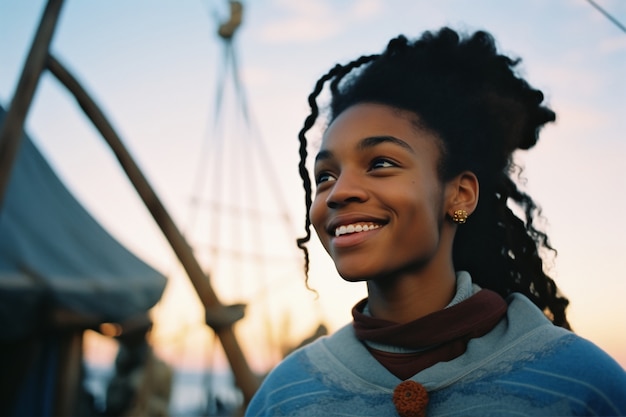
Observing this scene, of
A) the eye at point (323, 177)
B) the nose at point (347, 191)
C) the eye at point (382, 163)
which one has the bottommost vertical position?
the nose at point (347, 191)

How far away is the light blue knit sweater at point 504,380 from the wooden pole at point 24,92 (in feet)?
7.24

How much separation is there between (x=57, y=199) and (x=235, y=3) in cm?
247

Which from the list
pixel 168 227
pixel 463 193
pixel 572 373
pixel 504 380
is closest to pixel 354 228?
pixel 463 193

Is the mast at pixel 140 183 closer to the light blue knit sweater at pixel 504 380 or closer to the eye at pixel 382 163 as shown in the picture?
the light blue knit sweater at pixel 504 380

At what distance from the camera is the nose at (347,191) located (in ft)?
5.07

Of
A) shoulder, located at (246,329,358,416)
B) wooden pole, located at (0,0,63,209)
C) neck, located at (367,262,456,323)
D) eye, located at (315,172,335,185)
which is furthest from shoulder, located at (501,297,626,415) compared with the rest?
wooden pole, located at (0,0,63,209)

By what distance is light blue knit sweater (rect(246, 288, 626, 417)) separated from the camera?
4.72 ft

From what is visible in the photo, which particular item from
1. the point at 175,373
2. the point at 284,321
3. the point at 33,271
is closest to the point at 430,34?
the point at 33,271

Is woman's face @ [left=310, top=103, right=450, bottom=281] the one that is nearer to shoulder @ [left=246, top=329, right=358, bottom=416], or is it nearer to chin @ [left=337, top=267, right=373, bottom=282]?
chin @ [left=337, top=267, right=373, bottom=282]

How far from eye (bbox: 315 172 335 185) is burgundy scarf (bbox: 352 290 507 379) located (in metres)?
0.39

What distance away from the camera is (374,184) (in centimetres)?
155

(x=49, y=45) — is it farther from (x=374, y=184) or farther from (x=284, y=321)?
(x=284, y=321)

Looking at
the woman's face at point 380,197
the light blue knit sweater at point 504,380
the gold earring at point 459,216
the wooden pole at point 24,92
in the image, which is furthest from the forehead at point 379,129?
the wooden pole at point 24,92

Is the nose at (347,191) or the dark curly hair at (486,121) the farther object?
the dark curly hair at (486,121)
